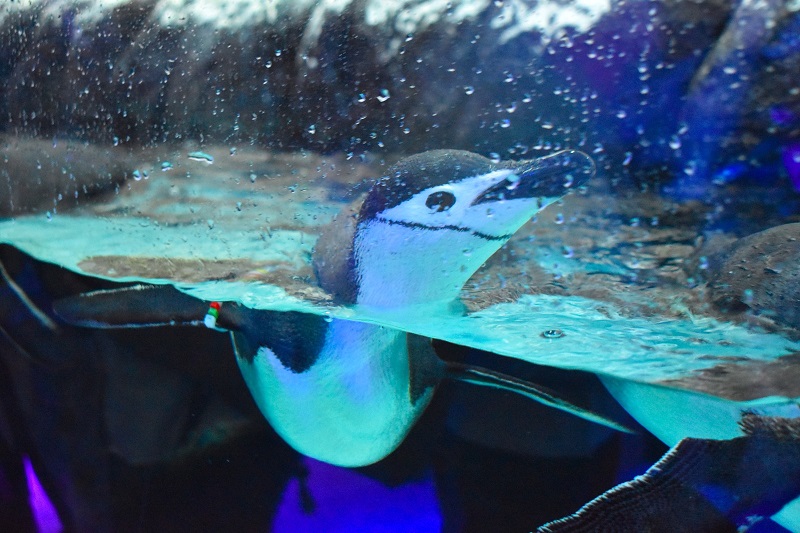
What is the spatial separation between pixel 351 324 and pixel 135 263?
1.26ft

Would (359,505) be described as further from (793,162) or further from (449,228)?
(793,162)

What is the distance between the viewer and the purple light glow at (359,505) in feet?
3.57

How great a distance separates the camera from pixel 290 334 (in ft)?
3.12

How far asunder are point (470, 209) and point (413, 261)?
14 centimetres

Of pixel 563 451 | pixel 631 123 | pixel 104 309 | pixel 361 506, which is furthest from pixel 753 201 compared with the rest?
pixel 104 309

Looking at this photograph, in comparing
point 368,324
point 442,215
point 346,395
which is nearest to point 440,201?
point 442,215

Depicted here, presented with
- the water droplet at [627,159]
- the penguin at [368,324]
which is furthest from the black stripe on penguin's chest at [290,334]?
the water droplet at [627,159]

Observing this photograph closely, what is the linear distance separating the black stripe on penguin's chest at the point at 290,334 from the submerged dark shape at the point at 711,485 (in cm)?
49

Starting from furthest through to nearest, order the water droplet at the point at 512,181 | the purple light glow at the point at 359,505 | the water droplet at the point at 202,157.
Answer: the purple light glow at the point at 359,505
the water droplet at the point at 202,157
the water droplet at the point at 512,181

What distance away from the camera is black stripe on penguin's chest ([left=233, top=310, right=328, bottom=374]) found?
932mm

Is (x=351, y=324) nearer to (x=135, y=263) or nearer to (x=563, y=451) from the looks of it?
(x=135, y=263)

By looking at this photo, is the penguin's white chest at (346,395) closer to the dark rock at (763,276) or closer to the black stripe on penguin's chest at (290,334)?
the black stripe on penguin's chest at (290,334)

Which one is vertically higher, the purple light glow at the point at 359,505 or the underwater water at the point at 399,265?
the underwater water at the point at 399,265

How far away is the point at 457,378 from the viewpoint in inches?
42.9
